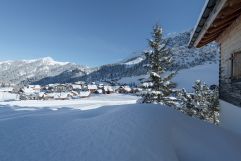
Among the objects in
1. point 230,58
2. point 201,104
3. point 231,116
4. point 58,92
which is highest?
point 230,58

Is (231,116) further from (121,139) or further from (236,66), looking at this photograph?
(121,139)

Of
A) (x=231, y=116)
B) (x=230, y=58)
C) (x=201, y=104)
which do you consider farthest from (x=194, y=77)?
(x=230, y=58)

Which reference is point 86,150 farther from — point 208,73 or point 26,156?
point 208,73

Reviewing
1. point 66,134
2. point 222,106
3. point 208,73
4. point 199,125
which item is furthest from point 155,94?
point 208,73

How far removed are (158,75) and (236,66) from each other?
17.0 metres

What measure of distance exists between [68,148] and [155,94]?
21.1 meters

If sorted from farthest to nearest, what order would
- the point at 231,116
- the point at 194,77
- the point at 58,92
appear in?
the point at 194,77 < the point at 58,92 < the point at 231,116

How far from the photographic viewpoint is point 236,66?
27.0 ft

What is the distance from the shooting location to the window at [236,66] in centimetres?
778

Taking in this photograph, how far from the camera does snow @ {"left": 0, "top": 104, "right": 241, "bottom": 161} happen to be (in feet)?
13.8

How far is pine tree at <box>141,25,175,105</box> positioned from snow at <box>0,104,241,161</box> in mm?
17973

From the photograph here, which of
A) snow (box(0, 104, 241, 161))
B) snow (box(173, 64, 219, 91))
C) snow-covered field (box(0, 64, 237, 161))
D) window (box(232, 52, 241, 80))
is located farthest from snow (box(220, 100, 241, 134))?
snow (box(173, 64, 219, 91))

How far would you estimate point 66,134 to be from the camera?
5180 millimetres

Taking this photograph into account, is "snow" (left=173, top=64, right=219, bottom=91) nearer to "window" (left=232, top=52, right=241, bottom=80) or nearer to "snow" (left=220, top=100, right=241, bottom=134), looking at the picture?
"snow" (left=220, top=100, right=241, bottom=134)
